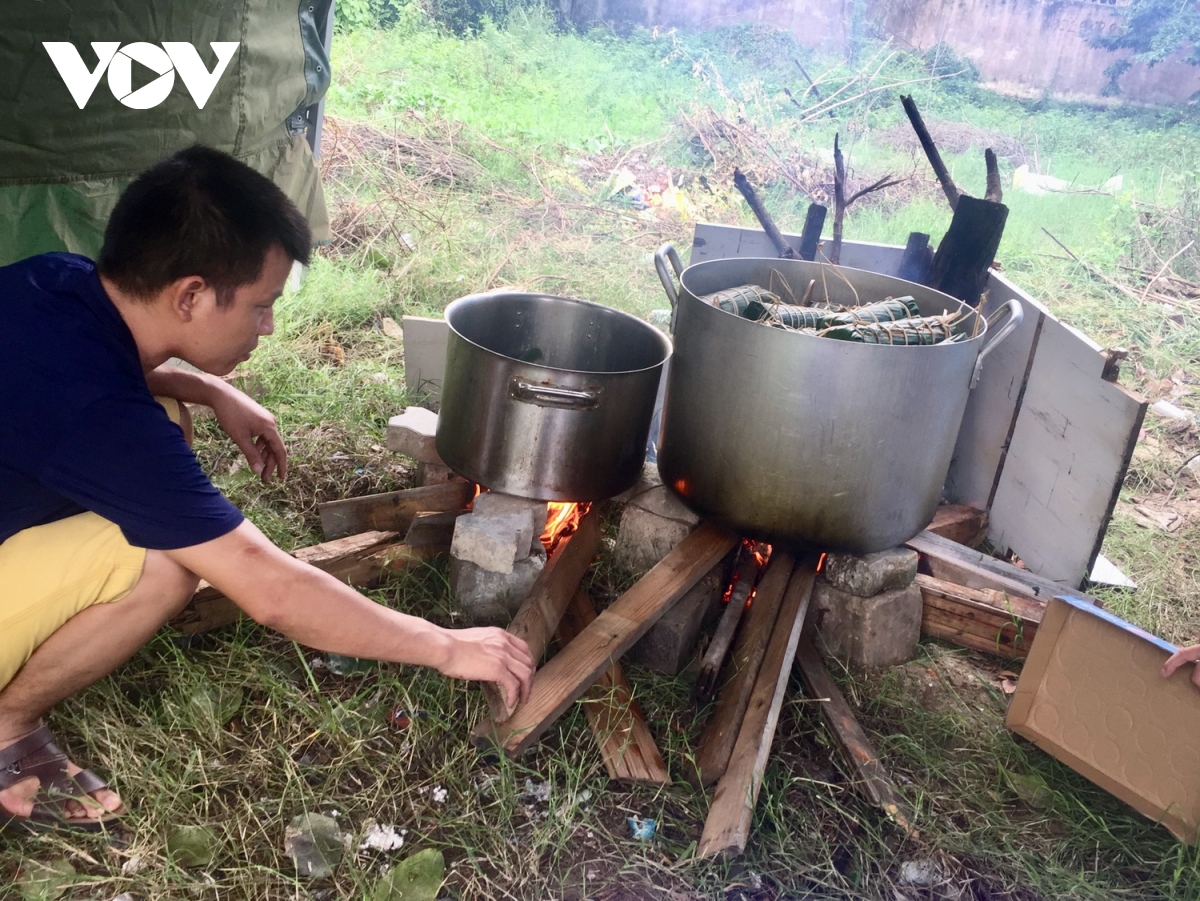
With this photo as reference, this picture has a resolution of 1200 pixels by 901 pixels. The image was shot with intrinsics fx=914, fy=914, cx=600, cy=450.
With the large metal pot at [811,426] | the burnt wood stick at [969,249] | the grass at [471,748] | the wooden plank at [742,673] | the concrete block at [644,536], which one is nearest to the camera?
the grass at [471,748]

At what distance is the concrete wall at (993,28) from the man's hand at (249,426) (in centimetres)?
975

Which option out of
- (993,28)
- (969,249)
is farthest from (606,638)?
(993,28)

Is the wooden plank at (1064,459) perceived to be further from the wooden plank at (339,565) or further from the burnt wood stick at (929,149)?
the wooden plank at (339,565)

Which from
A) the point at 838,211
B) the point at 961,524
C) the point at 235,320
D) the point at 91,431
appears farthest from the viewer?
the point at 838,211

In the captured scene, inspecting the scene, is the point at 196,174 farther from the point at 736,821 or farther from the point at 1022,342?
the point at 1022,342

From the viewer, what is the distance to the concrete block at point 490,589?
271 cm

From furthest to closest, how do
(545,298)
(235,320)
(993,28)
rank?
(993,28) < (545,298) < (235,320)

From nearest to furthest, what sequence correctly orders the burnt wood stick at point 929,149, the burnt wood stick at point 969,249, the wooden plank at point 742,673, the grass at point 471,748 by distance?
the grass at point 471,748 → the wooden plank at point 742,673 → the burnt wood stick at point 929,149 → the burnt wood stick at point 969,249

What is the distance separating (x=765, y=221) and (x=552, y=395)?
1563mm

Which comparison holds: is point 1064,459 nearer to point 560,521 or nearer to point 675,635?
point 675,635

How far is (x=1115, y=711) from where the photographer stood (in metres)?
2.27

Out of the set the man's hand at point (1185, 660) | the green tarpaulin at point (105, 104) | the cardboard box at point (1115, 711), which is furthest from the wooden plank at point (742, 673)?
the green tarpaulin at point (105, 104)

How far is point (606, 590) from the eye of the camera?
2.98 meters

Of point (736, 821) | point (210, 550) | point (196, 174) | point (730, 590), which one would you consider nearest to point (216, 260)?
point (196, 174)
